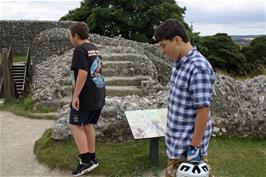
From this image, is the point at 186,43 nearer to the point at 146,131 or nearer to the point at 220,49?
the point at 146,131

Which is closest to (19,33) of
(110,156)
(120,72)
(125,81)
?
(120,72)

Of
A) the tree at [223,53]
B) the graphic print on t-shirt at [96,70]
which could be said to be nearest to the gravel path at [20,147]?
the graphic print on t-shirt at [96,70]

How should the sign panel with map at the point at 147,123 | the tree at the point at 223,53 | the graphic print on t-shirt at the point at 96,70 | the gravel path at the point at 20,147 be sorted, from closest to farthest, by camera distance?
the graphic print on t-shirt at the point at 96,70 < the sign panel with map at the point at 147,123 < the gravel path at the point at 20,147 < the tree at the point at 223,53

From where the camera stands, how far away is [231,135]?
6246mm

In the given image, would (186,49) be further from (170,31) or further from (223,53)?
(223,53)

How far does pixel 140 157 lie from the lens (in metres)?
5.27

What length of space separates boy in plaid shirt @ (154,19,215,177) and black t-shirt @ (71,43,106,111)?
170 cm

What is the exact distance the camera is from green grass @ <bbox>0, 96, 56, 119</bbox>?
8.31 m

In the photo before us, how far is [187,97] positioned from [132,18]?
24.7 meters

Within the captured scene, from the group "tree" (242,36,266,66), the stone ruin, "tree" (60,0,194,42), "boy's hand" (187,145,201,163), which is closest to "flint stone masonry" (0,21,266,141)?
the stone ruin

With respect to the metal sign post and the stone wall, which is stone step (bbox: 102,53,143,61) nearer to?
the metal sign post

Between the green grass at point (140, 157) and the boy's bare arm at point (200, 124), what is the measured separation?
6.87 feet

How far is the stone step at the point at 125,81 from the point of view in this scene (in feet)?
32.5

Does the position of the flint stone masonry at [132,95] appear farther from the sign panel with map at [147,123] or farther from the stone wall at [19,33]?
the stone wall at [19,33]
